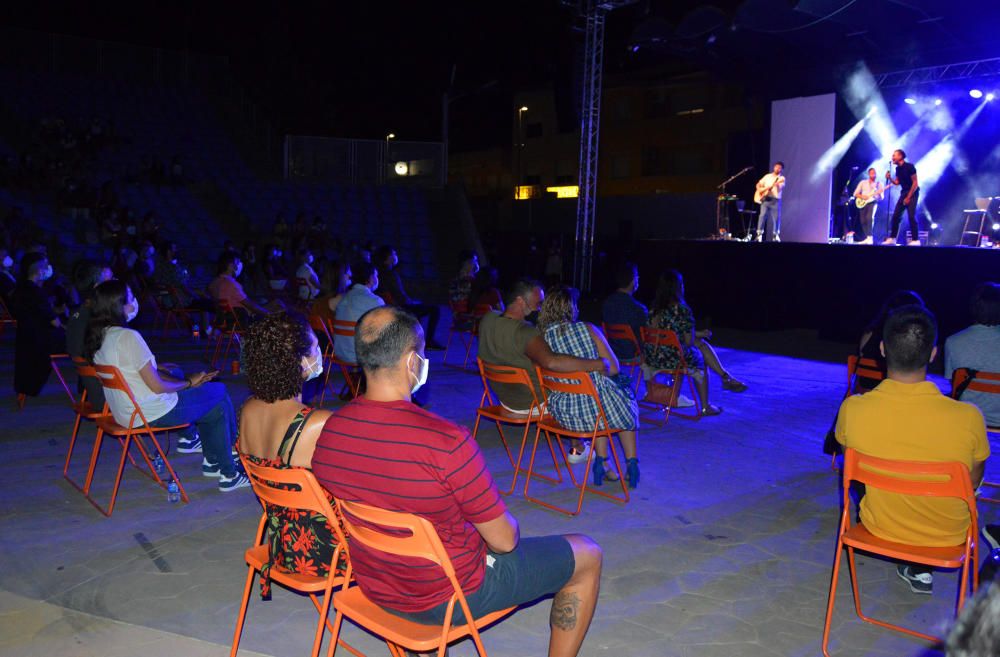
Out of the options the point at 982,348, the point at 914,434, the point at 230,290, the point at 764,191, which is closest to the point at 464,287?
the point at 230,290

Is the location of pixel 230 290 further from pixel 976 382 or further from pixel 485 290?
pixel 976 382

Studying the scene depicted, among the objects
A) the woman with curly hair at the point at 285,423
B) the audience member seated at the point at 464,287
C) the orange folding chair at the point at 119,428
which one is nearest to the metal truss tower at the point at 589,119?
the audience member seated at the point at 464,287

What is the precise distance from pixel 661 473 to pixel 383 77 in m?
20.6

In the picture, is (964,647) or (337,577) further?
(337,577)

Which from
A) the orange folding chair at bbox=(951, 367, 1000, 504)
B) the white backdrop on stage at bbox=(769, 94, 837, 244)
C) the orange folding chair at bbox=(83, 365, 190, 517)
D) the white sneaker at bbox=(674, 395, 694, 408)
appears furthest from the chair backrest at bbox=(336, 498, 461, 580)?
the white backdrop on stage at bbox=(769, 94, 837, 244)

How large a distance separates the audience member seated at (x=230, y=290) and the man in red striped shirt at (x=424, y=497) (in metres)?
6.25

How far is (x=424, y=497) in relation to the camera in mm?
2250

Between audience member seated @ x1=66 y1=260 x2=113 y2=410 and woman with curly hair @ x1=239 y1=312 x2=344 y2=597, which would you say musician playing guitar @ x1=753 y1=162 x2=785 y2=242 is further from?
woman with curly hair @ x1=239 y1=312 x2=344 y2=597

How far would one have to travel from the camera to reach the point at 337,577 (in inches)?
113

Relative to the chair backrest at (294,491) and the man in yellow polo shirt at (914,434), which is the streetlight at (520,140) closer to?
the man in yellow polo shirt at (914,434)

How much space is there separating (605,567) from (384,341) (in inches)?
79.2

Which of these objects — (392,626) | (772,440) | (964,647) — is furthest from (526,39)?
(964,647)

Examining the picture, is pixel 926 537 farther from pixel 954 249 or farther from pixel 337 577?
pixel 954 249

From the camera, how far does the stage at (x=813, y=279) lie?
10.0 metres
